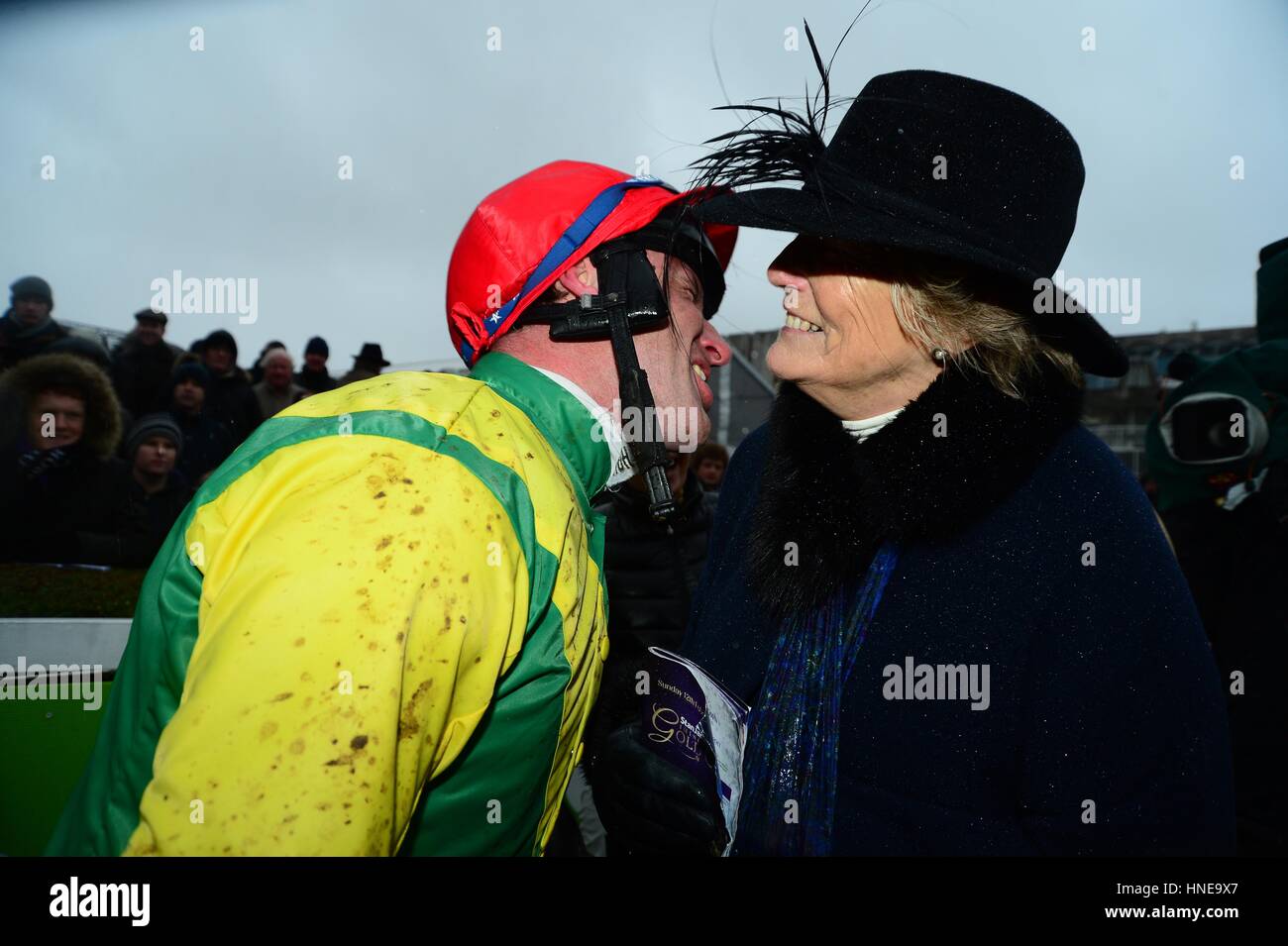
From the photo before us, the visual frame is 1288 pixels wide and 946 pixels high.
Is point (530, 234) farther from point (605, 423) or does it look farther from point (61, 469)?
point (61, 469)

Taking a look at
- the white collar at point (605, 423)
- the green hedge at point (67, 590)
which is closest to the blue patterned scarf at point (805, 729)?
the white collar at point (605, 423)

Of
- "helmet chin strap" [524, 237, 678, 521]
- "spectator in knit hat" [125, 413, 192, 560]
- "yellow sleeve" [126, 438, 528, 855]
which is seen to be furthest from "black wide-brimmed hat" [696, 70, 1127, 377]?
"spectator in knit hat" [125, 413, 192, 560]

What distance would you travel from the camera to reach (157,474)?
5125 millimetres

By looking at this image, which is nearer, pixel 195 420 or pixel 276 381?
pixel 195 420

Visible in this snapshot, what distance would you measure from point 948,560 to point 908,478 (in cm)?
18

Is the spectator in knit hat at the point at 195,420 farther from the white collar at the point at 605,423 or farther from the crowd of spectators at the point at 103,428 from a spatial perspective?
the white collar at the point at 605,423

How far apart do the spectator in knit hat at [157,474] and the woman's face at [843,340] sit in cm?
443

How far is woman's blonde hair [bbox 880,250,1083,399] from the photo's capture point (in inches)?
68.0

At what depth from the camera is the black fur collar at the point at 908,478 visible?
1665 mm

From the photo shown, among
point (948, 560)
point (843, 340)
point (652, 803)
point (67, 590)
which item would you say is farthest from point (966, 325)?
point (67, 590)

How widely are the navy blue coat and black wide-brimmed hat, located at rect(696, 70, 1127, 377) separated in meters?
0.33

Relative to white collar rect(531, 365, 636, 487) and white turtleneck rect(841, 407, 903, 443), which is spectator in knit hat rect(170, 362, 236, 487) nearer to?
white collar rect(531, 365, 636, 487)

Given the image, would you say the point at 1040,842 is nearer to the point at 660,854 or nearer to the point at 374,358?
the point at 660,854

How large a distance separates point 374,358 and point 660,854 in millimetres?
5865
